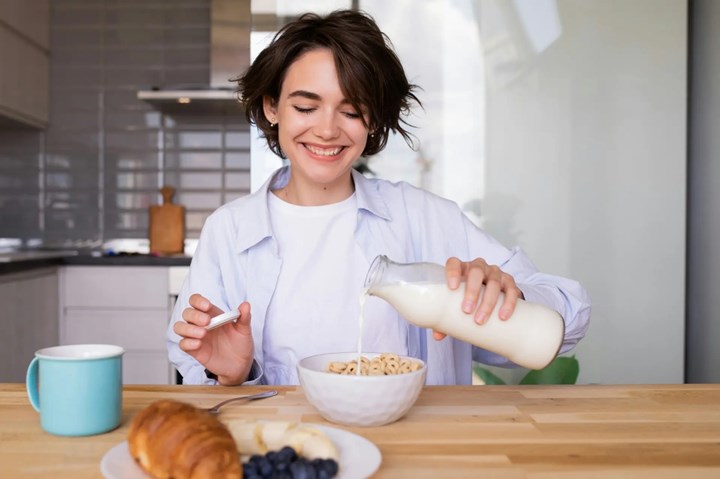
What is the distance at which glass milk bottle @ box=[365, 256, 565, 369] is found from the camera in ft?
2.78

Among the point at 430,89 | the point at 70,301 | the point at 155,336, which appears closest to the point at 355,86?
the point at 430,89

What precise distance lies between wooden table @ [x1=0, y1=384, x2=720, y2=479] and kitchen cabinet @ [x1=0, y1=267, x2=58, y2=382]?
5.06ft

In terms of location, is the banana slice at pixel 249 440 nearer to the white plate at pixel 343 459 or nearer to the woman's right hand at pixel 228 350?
the white plate at pixel 343 459

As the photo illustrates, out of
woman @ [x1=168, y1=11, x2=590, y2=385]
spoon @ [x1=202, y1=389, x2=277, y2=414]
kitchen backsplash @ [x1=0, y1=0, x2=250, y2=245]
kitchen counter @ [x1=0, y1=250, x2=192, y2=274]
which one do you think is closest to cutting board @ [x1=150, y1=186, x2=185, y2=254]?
kitchen backsplash @ [x1=0, y1=0, x2=250, y2=245]

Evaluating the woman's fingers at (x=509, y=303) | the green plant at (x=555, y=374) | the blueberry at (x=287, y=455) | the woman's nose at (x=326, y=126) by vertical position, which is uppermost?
the woman's nose at (x=326, y=126)

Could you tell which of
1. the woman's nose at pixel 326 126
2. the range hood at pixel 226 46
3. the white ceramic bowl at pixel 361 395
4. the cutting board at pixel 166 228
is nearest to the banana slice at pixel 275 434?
the white ceramic bowl at pixel 361 395

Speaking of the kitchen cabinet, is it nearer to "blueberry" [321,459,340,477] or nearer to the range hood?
the range hood

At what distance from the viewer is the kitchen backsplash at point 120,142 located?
10.7 feet

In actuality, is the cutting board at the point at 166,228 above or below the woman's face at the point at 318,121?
below

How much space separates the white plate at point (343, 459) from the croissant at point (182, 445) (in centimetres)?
1

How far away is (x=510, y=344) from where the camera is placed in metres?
0.87

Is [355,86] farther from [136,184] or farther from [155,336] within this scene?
[136,184]

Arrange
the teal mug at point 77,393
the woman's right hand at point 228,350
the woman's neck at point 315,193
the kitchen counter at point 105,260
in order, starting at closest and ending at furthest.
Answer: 1. the teal mug at point 77,393
2. the woman's right hand at point 228,350
3. the woman's neck at point 315,193
4. the kitchen counter at point 105,260

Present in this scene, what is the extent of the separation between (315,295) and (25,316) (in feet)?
5.41
